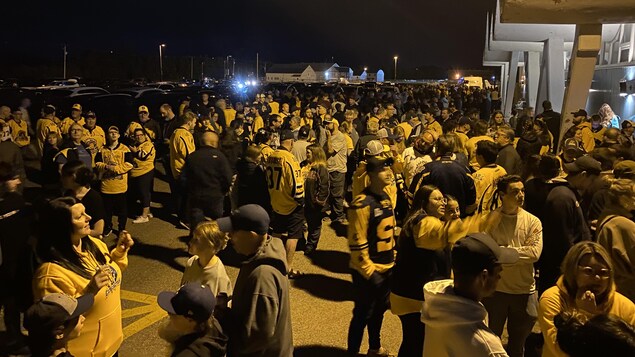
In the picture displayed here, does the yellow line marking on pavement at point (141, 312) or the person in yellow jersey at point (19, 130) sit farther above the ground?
the person in yellow jersey at point (19, 130)

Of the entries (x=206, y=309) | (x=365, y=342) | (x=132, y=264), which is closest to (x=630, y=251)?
(x=365, y=342)

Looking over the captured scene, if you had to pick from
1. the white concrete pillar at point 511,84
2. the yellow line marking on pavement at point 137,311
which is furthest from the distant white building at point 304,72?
the yellow line marking on pavement at point 137,311

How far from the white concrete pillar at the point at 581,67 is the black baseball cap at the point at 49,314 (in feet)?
48.2

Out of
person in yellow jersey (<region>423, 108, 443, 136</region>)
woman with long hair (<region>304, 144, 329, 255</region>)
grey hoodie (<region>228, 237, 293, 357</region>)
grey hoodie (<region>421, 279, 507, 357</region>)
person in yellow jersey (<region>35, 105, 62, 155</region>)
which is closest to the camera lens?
grey hoodie (<region>421, 279, 507, 357</region>)

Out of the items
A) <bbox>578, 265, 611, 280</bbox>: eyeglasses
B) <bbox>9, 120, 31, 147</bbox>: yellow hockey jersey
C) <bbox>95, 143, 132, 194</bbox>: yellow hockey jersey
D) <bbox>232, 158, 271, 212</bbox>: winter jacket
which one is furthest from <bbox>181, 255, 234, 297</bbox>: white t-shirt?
<bbox>9, 120, 31, 147</bbox>: yellow hockey jersey

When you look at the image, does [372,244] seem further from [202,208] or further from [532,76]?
[532,76]

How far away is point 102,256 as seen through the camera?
13.0 feet

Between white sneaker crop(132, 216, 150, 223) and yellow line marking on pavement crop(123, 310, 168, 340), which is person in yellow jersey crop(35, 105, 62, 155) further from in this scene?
yellow line marking on pavement crop(123, 310, 168, 340)

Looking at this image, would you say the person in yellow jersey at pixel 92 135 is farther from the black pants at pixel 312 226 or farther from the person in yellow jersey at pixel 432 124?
the person in yellow jersey at pixel 432 124

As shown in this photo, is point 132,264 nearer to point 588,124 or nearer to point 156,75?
point 588,124

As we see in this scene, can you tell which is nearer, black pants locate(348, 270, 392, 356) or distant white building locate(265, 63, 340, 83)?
black pants locate(348, 270, 392, 356)

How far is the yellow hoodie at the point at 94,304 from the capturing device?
3480 mm

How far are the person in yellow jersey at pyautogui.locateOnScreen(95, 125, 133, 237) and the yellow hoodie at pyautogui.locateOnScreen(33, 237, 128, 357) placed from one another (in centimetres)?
475

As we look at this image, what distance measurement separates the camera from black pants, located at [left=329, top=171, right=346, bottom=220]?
9594 mm
